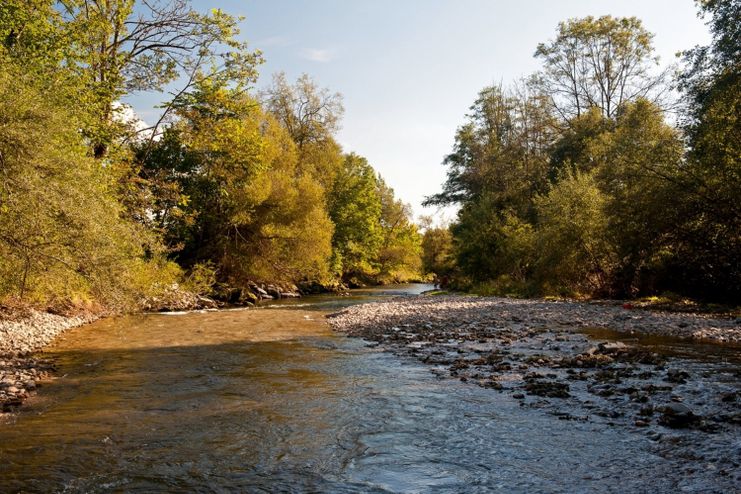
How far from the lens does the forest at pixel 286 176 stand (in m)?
12.4

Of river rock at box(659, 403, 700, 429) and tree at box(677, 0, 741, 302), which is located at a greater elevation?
tree at box(677, 0, 741, 302)

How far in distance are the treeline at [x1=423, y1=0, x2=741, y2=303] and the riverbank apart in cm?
400

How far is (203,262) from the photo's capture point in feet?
106

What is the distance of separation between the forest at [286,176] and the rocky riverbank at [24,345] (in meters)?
0.76

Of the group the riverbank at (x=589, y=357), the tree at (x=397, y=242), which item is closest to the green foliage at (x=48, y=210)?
the riverbank at (x=589, y=357)

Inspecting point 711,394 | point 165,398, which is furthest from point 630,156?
point 165,398

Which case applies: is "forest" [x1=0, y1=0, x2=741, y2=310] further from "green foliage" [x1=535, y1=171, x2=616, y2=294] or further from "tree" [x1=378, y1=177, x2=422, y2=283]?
"tree" [x1=378, y1=177, x2=422, y2=283]

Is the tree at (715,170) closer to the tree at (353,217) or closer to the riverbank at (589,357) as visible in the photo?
the riverbank at (589,357)

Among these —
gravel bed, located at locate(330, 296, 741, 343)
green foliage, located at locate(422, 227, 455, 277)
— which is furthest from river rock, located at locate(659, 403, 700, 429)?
green foliage, located at locate(422, 227, 455, 277)

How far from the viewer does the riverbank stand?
7238 mm

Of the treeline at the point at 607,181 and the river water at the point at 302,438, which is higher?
the treeline at the point at 607,181

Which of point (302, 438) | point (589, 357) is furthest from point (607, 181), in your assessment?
point (302, 438)

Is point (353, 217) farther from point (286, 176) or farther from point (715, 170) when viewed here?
point (715, 170)

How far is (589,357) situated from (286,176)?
28.1 metres
